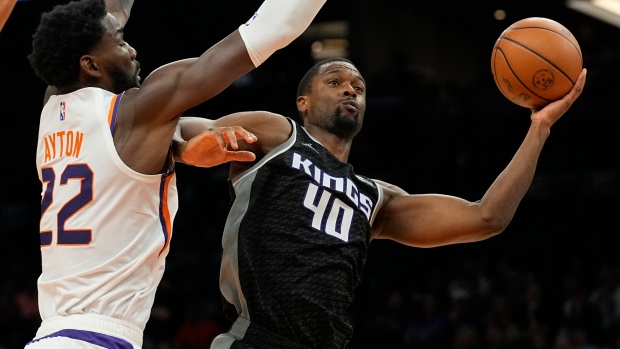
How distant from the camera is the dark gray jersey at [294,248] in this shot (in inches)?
183

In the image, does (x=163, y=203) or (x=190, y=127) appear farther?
(x=190, y=127)

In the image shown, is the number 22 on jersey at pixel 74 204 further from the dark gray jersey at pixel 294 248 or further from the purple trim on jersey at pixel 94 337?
the dark gray jersey at pixel 294 248

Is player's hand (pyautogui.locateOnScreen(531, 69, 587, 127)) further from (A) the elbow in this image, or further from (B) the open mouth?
(B) the open mouth

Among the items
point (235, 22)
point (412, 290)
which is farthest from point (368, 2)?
point (412, 290)

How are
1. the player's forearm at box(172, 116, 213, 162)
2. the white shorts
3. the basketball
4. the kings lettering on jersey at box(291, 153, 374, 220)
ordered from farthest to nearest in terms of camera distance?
1. the kings lettering on jersey at box(291, 153, 374, 220)
2. the basketball
3. the player's forearm at box(172, 116, 213, 162)
4. the white shorts

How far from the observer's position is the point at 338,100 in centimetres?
528

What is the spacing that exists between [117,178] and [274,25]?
2.94ft

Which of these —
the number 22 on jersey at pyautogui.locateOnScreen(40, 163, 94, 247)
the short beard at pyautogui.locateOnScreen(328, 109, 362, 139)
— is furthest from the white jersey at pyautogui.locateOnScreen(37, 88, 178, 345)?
the short beard at pyautogui.locateOnScreen(328, 109, 362, 139)

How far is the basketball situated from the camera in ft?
15.7

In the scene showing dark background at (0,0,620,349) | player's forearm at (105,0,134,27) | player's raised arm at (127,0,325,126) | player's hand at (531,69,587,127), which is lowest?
dark background at (0,0,620,349)

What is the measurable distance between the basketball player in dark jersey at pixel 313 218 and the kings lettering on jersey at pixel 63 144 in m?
0.70

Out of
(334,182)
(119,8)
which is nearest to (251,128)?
(334,182)

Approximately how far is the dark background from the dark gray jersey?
238 inches

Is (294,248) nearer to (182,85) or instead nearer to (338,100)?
(338,100)
